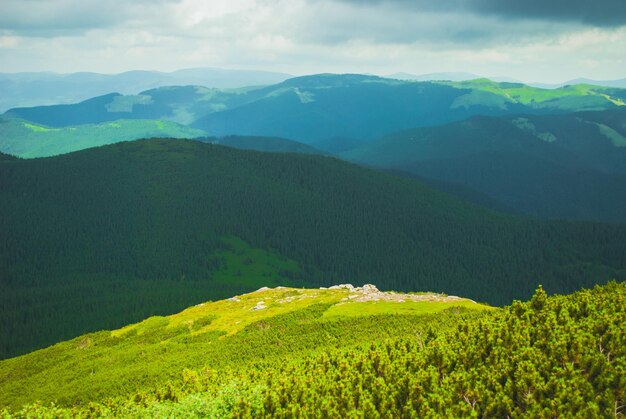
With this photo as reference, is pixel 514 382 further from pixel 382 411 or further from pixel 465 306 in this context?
pixel 465 306

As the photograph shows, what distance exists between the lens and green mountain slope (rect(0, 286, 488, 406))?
90325 millimetres

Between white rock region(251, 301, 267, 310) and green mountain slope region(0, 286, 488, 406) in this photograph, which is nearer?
green mountain slope region(0, 286, 488, 406)

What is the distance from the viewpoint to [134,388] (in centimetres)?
8919

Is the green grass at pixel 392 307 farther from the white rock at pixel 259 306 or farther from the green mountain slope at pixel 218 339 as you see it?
the white rock at pixel 259 306

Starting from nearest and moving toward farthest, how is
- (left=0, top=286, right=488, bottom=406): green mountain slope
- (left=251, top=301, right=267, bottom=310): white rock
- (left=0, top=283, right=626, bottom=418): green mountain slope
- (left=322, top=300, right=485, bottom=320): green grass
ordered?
1. (left=0, top=283, right=626, bottom=418): green mountain slope
2. (left=0, top=286, right=488, bottom=406): green mountain slope
3. (left=322, top=300, right=485, bottom=320): green grass
4. (left=251, top=301, right=267, bottom=310): white rock

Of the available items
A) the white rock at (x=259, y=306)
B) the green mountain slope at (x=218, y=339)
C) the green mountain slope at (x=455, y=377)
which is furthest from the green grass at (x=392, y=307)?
the white rock at (x=259, y=306)

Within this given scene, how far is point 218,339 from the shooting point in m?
108

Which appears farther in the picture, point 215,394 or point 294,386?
point 215,394

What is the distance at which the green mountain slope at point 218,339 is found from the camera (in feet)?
296

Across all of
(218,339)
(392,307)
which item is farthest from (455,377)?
(218,339)

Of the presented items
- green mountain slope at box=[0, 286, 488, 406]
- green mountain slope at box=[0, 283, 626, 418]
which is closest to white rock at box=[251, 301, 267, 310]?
green mountain slope at box=[0, 286, 488, 406]

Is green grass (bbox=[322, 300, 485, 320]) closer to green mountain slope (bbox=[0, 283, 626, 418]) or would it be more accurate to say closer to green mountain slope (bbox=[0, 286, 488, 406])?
green mountain slope (bbox=[0, 286, 488, 406])

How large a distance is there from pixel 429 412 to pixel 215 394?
26.0m

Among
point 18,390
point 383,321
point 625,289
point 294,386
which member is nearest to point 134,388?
point 18,390
